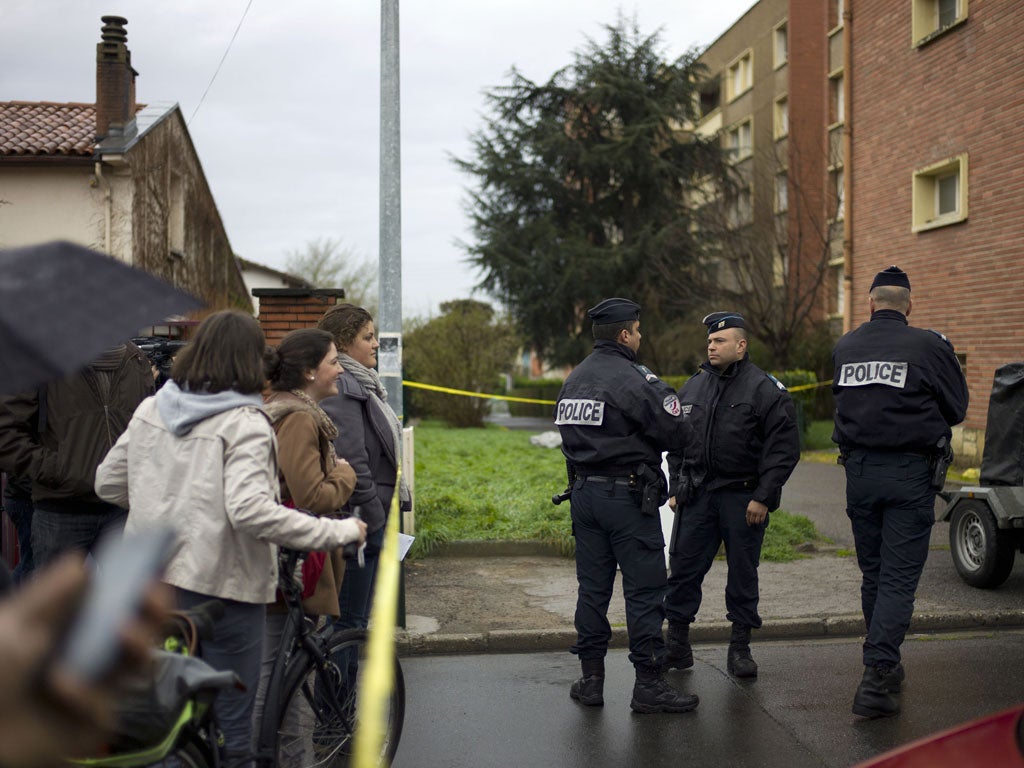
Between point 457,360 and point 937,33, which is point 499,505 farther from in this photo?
point 457,360

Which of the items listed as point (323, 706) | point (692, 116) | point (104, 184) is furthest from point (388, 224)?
point (692, 116)

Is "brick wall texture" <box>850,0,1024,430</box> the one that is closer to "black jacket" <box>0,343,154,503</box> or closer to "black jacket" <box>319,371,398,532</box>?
"black jacket" <box>319,371,398,532</box>

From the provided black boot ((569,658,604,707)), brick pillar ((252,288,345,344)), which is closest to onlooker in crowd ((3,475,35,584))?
black boot ((569,658,604,707))

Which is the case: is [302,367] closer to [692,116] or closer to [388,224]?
[388,224]

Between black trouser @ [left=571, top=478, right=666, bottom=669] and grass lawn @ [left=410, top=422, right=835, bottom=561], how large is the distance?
354 cm

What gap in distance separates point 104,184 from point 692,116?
21185 millimetres

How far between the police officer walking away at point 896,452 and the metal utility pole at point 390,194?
3.36 metres

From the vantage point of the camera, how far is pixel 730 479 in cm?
568

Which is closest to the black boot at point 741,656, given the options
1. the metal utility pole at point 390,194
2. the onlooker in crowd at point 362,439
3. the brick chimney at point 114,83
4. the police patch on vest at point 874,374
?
the police patch on vest at point 874,374

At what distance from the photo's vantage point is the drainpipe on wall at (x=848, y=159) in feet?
55.8

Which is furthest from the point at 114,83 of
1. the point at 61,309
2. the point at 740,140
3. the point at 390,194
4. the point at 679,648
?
the point at 740,140

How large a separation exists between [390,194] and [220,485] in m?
4.92

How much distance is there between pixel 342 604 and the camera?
14.8 feet

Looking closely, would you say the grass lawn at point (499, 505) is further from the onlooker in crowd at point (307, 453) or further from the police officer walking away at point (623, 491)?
the onlooker in crowd at point (307, 453)
